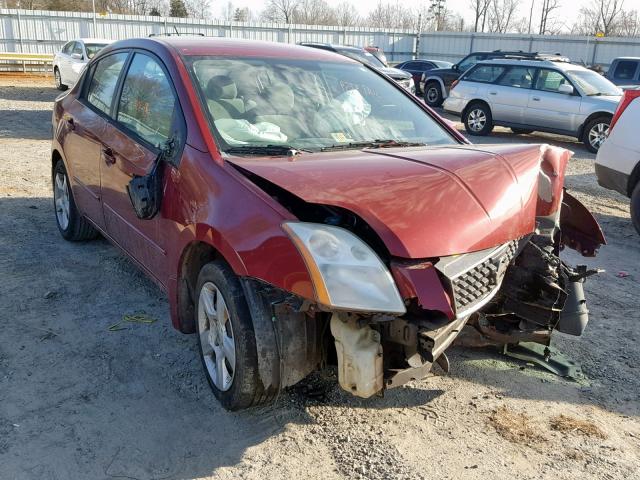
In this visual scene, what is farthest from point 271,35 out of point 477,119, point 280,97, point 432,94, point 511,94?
point 280,97

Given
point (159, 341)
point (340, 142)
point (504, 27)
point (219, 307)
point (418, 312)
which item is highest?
point (504, 27)

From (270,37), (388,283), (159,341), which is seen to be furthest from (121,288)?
(270,37)

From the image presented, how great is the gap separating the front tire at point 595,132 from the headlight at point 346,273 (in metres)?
11.7

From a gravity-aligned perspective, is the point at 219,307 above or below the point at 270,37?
below

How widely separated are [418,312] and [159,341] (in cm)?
193

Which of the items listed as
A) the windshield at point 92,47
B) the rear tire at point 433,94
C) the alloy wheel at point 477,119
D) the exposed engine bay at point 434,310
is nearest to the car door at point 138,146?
the exposed engine bay at point 434,310

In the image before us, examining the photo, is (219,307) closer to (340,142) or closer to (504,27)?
(340,142)

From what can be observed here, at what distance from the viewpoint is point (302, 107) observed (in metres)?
3.66

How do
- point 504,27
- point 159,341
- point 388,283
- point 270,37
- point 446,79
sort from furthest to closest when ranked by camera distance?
point 504,27 → point 270,37 → point 446,79 → point 159,341 → point 388,283

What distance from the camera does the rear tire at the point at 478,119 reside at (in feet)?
47.5

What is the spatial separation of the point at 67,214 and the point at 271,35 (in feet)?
88.7

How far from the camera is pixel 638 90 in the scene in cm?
667

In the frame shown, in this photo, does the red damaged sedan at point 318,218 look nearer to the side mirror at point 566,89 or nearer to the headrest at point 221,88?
the headrest at point 221,88

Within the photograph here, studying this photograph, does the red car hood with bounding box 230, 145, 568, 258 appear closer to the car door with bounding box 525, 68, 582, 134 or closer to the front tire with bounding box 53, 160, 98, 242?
the front tire with bounding box 53, 160, 98, 242
